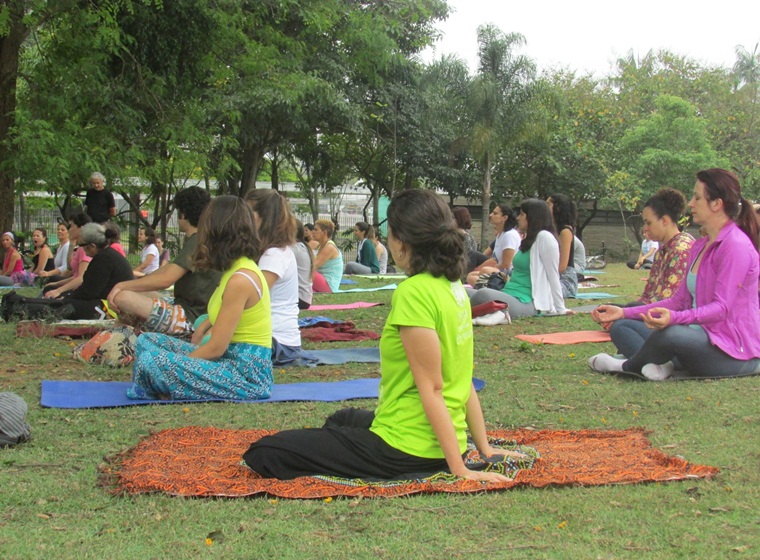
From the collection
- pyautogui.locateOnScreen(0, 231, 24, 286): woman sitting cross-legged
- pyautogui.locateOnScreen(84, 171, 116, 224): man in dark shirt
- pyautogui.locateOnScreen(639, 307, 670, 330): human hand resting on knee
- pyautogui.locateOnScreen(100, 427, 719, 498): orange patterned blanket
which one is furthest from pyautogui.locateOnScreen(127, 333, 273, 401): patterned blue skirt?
pyautogui.locateOnScreen(0, 231, 24, 286): woman sitting cross-legged

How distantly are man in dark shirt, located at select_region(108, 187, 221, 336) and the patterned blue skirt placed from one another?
1.34 m

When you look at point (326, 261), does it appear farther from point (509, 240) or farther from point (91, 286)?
point (91, 286)

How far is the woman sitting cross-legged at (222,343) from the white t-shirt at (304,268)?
138 inches

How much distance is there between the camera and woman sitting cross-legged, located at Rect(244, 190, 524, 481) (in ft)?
11.3

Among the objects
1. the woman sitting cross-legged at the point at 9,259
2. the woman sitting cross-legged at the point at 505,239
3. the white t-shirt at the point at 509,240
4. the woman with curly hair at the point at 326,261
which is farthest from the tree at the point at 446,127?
the woman sitting cross-legged at the point at 505,239

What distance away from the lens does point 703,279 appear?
6.05 meters

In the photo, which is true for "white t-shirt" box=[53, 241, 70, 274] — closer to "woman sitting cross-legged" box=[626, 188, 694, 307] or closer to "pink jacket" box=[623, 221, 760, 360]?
"woman sitting cross-legged" box=[626, 188, 694, 307]

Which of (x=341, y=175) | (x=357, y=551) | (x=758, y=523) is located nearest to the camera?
(x=357, y=551)

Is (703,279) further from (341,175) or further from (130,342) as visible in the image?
(341,175)

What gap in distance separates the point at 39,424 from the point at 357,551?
2689mm

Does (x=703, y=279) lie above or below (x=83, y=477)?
above

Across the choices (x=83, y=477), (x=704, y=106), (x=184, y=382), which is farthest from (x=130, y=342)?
(x=704, y=106)

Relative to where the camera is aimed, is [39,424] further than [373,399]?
No

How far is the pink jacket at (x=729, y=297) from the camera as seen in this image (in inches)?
231
